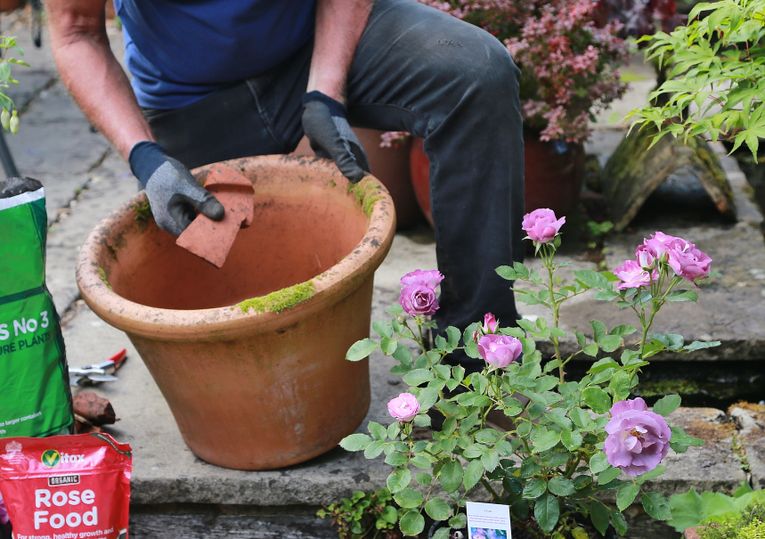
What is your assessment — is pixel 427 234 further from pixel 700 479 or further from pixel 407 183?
pixel 700 479

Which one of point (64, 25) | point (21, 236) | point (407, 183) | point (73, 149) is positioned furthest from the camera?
point (73, 149)

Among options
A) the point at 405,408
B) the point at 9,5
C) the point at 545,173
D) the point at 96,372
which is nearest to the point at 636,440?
the point at 405,408

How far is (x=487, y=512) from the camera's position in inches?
71.7

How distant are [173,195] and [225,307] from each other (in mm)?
378

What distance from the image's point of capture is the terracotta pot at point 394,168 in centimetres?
354

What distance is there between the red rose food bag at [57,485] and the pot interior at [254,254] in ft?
1.49

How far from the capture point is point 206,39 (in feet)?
8.05

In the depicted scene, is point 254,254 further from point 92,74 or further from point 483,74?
point 483,74

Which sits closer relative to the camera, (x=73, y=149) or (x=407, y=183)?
(x=407, y=183)

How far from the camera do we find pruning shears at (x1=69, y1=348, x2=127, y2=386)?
273cm

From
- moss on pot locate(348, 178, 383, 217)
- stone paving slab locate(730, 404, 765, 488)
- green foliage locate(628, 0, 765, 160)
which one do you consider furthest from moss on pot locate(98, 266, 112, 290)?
stone paving slab locate(730, 404, 765, 488)

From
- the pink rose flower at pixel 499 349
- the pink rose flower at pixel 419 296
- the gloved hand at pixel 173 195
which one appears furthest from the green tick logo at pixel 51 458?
the pink rose flower at pixel 499 349

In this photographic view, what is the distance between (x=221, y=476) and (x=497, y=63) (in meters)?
1.22

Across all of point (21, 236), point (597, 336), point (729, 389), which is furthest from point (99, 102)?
point (729, 389)
